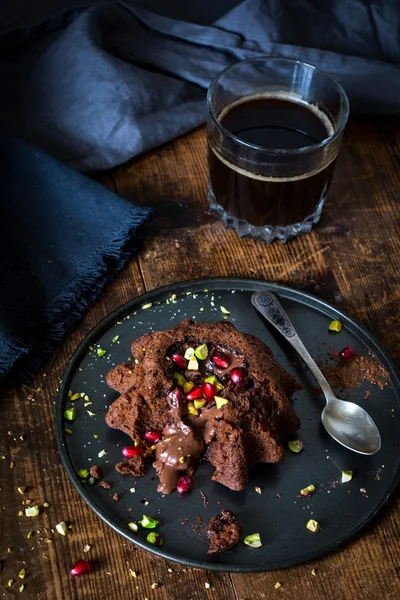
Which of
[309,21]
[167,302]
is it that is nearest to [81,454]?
[167,302]

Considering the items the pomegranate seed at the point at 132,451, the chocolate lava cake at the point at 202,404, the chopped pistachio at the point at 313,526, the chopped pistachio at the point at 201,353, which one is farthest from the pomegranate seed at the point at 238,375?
the chopped pistachio at the point at 313,526

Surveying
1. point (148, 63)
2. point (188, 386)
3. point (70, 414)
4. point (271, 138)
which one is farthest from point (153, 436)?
point (148, 63)

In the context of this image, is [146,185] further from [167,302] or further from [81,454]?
[81,454]

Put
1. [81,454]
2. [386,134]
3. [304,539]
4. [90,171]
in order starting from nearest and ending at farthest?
[304,539], [81,454], [90,171], [386,134]

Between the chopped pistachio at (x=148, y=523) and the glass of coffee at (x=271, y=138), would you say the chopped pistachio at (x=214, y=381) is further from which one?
the glass of coffee at (x=271, y=138)

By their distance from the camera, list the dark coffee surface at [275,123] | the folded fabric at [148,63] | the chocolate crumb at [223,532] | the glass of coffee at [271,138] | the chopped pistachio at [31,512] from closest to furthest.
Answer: the chocolate crumb at [223,532], the chopped pistachio at [31,512], the glass of coffee at [271,138], the dark coffee surface at [275,123], the folded fabric at [148,63]

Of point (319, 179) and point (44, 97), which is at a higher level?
point (44, 97)

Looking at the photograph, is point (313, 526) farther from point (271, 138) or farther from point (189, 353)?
point (271, 138)
